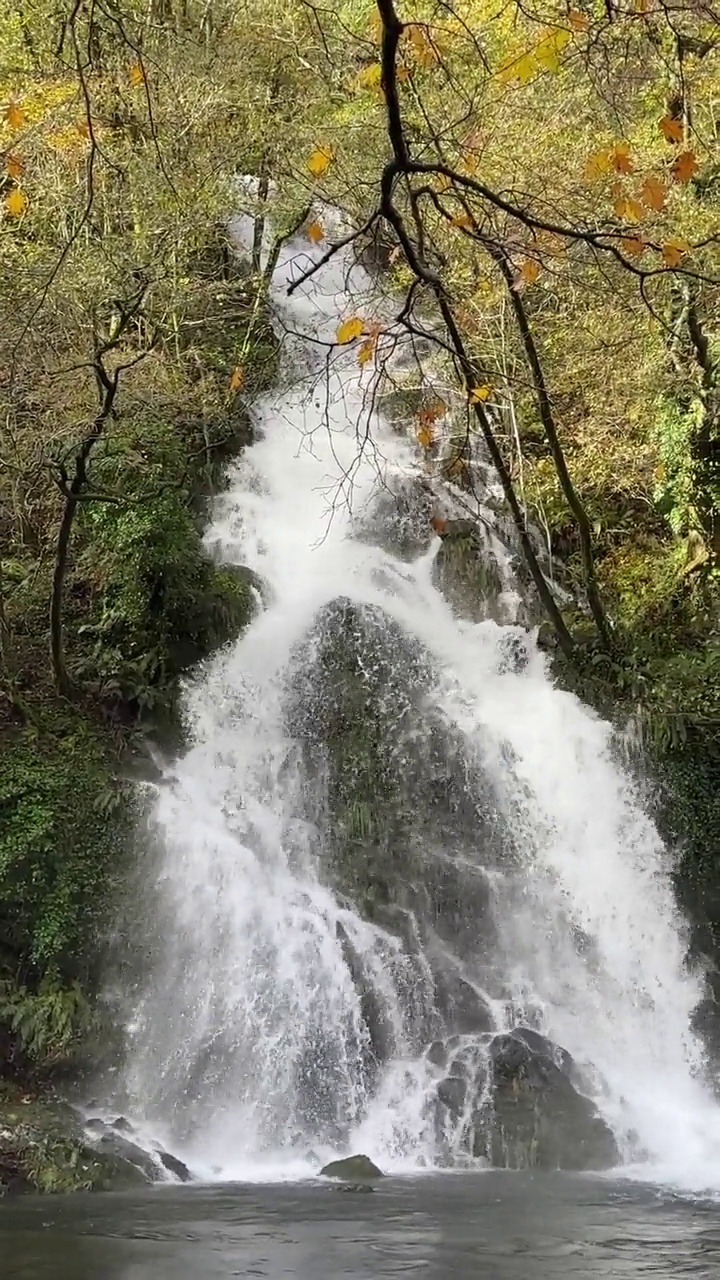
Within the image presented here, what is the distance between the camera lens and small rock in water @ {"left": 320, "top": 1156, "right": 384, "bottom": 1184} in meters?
6.98

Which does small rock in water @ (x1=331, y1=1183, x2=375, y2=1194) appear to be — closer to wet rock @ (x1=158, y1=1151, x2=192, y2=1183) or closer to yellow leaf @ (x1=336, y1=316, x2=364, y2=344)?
wet rock @ (x1=158, y1=1151, x2=192, y2=1183)

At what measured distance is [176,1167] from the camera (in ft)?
23.6

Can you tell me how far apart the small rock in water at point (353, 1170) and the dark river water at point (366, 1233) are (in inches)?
8.1

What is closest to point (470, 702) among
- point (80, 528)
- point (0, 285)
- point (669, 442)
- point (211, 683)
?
point (211, 683)

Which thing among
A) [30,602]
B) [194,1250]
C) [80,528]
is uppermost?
[80,528]

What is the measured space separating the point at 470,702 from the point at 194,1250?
7219 mm

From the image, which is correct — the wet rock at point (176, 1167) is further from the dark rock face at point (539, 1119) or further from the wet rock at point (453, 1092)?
the dark rock face at point (539, 1119)

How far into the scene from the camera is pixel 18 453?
31.4 ft

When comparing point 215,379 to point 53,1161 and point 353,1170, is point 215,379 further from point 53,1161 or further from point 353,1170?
point 353,1170

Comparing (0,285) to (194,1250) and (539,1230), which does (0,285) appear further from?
(539,1230)

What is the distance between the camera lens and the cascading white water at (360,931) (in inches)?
317

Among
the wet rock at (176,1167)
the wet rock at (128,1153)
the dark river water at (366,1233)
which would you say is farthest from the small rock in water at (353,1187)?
the wet rock at (128,1153)

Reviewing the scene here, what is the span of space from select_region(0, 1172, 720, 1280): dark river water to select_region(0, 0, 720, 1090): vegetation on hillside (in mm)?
2496

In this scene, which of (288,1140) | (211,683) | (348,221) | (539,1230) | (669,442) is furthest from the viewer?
(669,442)
